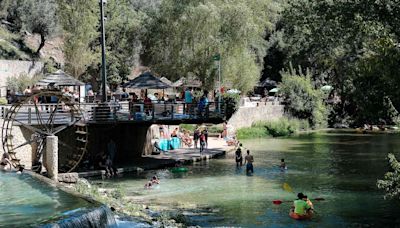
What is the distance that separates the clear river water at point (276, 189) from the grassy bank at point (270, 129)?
10200mm

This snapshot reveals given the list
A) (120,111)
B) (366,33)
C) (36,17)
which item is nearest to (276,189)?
(120,111)

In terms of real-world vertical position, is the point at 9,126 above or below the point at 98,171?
above

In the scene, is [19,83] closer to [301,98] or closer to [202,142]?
[202,142]

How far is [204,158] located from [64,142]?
9.37 metres

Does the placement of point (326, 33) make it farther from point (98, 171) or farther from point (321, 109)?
point (321, 109)

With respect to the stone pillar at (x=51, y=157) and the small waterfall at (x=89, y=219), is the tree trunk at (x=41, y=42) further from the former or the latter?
the small waterfall at (x=89, y=219)

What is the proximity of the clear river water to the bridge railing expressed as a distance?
112 inches

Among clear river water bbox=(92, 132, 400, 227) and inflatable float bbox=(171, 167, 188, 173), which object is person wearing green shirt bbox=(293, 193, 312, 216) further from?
inflatable float bbox=(171, 167, 188, 173)

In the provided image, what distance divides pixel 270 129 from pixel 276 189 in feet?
90.0

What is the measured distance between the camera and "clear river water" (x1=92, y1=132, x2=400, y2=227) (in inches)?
838

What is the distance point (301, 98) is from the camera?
59.8 m

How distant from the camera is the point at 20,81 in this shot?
48344mm

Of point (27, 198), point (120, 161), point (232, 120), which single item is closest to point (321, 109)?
point (232, 120)

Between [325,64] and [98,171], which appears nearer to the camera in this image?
[98,171]
